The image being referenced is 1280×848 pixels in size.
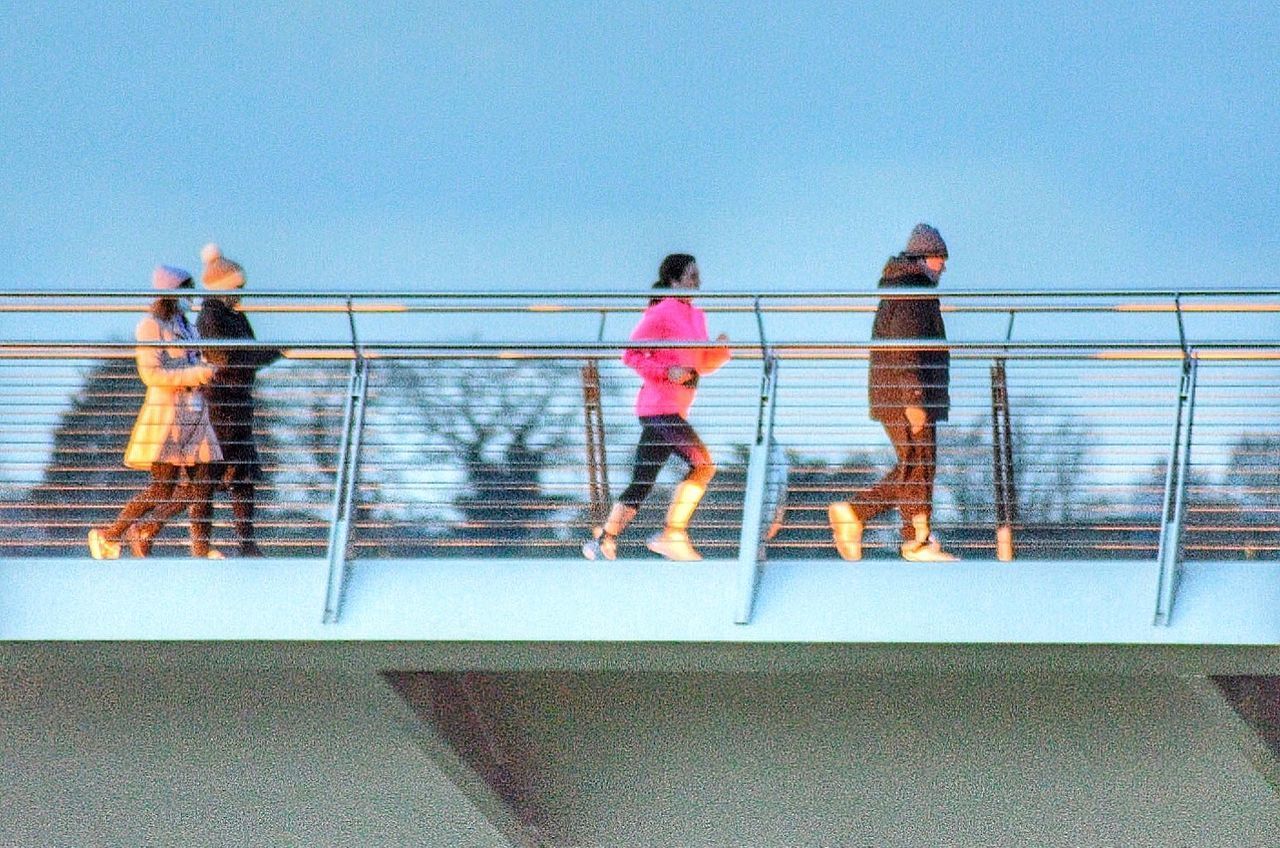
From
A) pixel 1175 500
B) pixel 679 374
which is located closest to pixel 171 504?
pixel 679 374

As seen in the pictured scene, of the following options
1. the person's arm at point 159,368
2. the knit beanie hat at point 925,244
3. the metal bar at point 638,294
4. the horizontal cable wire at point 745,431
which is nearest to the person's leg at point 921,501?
the horizontal cable wire at point 745,431

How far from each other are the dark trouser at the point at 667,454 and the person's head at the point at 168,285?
6.78 ft

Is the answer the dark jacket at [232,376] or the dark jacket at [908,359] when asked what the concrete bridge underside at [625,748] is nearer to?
the dark jacket at [232,376]

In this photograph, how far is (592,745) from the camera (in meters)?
10.2

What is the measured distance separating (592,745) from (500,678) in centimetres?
53

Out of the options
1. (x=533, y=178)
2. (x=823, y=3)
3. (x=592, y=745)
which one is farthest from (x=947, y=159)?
(x=592, y=745)

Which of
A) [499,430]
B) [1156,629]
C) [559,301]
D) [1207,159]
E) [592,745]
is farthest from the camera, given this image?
[1207,159]

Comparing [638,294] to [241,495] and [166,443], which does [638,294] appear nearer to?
[241,495]

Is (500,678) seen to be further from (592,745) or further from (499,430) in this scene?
(499,430)

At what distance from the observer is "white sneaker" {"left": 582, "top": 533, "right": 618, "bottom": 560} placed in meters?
9.39

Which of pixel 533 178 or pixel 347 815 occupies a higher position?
pixel 533 178

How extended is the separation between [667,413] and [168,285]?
2229mm

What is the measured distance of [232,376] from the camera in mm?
9773

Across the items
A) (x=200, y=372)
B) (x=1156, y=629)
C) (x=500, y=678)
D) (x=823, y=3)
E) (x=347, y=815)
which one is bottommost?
(x=347, y=815)
